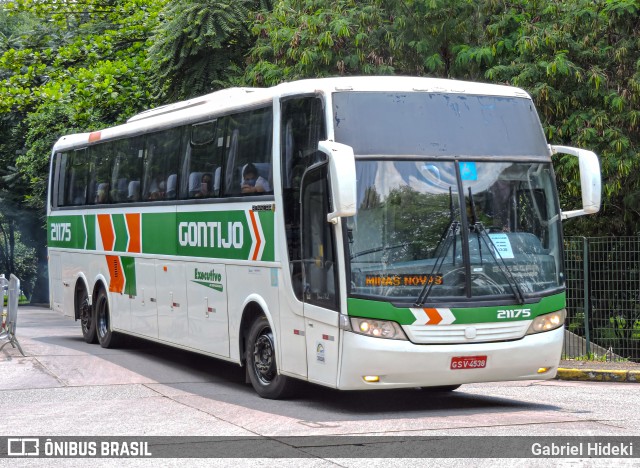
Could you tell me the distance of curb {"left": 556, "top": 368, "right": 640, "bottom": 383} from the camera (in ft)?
50.5

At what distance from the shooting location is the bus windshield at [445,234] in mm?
10625

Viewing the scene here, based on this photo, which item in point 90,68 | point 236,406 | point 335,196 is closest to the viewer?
point 335,196

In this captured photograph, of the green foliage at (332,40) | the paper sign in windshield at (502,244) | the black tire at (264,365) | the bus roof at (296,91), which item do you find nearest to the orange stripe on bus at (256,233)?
the black tire at (264,365)

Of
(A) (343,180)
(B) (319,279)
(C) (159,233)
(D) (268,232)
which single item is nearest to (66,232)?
(C) (159,233)

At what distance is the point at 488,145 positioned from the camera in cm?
1132

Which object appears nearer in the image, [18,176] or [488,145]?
[488,145]

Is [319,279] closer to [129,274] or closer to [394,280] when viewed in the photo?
[394,280]

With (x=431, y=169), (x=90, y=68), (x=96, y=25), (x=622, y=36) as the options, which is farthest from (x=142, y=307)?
(x=96, y=25)

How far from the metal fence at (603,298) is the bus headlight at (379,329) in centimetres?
715

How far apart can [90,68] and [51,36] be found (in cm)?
523

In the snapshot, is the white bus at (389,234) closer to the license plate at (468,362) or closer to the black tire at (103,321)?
the license plate at (468,362)

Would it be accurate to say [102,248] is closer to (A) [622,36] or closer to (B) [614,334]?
(B) [614,334]

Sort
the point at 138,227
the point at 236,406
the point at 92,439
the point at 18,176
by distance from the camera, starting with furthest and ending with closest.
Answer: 1. the point at 18,176
2. the point at 138,227
3. the point at 236,406
4. the point at 92,439

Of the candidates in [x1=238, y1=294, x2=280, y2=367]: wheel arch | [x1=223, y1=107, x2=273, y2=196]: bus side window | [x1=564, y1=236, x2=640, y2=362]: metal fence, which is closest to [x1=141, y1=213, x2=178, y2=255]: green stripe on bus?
[x1=223, y1=107, x2=273, y2=196]: bus side window
